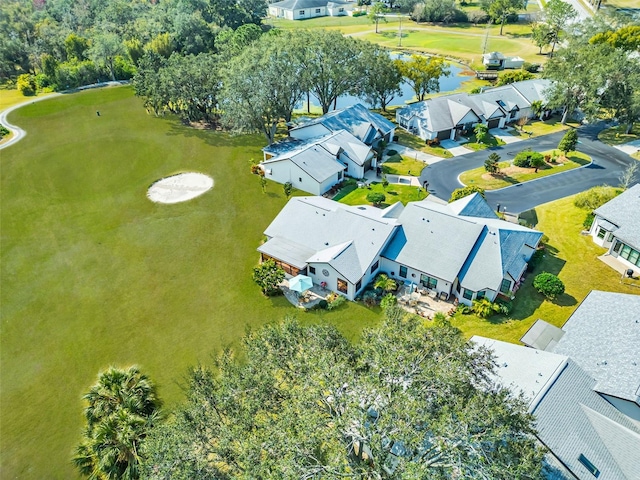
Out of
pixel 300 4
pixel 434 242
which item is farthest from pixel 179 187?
pixel 300 4

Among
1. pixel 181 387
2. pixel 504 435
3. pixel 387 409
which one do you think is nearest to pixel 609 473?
pixel 504 435

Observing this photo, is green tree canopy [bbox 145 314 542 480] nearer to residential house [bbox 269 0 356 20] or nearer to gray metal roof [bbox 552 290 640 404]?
gray metal roof [bbox 552 290 640 404]

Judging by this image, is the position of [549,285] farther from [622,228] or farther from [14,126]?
[14,126]

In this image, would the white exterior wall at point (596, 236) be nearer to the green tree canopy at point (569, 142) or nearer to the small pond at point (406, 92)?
the green tree canopy at point (569, 142)

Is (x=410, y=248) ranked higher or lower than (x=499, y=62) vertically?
lower

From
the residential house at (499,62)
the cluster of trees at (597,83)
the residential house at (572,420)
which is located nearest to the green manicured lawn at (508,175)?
the cluster of trees at (597,83)

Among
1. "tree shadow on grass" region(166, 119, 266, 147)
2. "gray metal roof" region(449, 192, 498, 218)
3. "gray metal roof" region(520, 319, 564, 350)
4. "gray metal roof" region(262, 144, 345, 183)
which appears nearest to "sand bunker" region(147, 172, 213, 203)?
"gray metal roof" region(262, 144, 345, 183)
